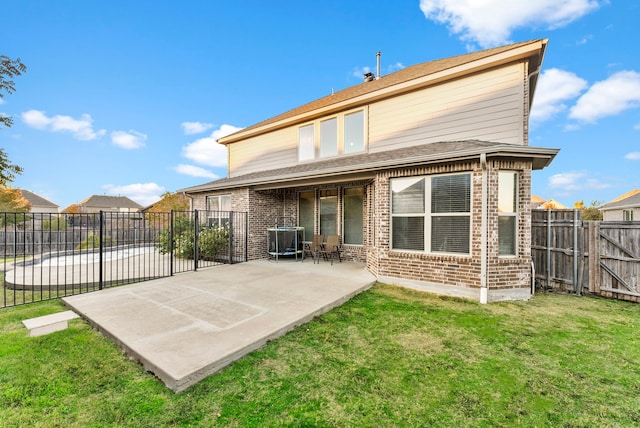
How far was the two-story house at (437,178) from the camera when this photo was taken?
5.38m

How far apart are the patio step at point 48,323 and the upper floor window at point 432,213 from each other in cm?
633

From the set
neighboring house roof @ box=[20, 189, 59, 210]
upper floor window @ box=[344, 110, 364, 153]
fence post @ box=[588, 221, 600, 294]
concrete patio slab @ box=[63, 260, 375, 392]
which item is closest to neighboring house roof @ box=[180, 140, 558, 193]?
upper floor window @ box=[344, 110, 364, 153]

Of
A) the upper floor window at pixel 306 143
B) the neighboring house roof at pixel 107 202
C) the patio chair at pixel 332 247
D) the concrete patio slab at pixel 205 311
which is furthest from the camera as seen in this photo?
the neighboring house roof at pixel 107 202

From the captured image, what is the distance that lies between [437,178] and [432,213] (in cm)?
79

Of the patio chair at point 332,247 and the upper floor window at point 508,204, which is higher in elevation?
the upper floor window at point 508,204

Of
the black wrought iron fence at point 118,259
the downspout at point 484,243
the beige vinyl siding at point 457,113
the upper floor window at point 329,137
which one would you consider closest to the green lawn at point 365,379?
the downspout at point 484,243

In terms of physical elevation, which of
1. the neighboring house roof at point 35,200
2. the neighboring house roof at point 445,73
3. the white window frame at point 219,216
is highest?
the neighboring house roof at point 445,73

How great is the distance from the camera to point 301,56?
14.2 metres

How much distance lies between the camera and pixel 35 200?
129ft

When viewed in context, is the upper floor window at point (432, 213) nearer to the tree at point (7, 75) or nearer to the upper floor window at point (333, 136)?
the upper floor window at point (333, 136)

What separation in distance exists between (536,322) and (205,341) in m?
5.08

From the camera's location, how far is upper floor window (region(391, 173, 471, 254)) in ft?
18.3

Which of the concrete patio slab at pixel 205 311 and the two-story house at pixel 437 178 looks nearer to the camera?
the concrete patio slab at pixel 205 311

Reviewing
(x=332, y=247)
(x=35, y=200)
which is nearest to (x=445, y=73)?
(x=332, y=247)
